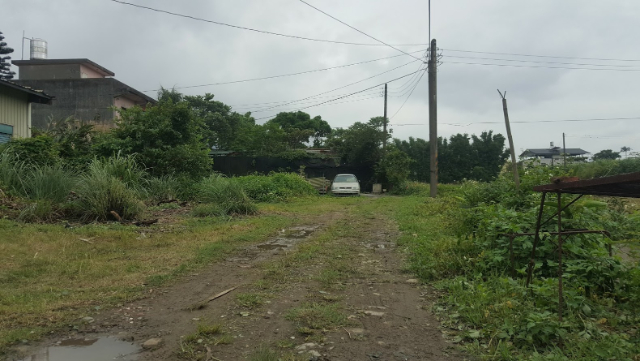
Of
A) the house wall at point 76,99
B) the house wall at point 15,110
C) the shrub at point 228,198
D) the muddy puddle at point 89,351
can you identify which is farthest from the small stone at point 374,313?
the house wall at point 76,99

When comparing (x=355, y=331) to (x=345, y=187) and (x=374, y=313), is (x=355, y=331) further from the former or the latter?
(x=345, y=187)

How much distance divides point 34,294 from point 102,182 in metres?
5.13

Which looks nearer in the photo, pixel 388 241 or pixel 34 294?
pixel 34 294

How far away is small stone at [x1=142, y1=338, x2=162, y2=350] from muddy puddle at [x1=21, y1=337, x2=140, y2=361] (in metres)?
0.06

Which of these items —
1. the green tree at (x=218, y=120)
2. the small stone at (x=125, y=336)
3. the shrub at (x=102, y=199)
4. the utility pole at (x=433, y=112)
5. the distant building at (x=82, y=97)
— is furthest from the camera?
the green tree at (x=218, y=120)

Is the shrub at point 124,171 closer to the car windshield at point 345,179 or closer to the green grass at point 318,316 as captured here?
the green grass at point 318,316

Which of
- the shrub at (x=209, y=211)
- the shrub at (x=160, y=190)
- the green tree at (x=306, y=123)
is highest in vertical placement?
the green tree at (x=306, y=123)

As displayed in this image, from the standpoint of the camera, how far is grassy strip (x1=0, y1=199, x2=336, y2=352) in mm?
3854

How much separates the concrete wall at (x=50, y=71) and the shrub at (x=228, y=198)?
78.0 ft

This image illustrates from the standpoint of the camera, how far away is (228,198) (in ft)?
37.6

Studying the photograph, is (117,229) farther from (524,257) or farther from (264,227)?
(524,257)

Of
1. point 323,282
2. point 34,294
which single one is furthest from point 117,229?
point 323,282

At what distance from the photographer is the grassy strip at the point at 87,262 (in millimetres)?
3854

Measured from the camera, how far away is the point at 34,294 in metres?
4.34
